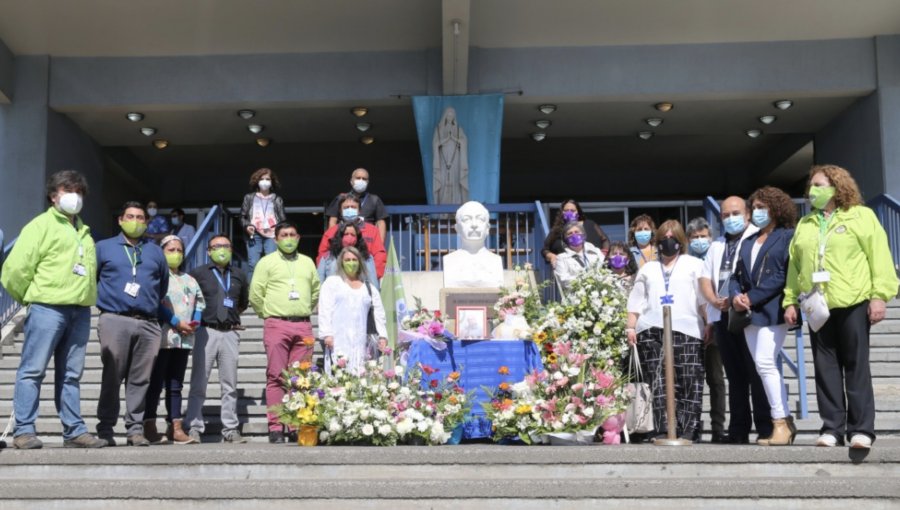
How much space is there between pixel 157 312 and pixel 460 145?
8.83 metres

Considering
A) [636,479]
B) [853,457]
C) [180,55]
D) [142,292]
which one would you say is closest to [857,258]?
[853,457]

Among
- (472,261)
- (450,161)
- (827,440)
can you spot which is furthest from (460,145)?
(827,440)

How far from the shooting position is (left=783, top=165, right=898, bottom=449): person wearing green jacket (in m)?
5.76

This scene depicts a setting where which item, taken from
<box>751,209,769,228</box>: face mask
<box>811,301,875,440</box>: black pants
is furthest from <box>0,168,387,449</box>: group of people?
<box>811,301,875,440</box>: black pants

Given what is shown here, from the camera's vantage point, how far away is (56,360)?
20.9 feet

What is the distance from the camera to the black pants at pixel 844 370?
5.71 metres

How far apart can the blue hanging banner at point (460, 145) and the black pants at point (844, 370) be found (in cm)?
955

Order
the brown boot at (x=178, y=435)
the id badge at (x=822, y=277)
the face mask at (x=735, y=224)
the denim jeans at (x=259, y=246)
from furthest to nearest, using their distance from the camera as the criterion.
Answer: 1. the denim jeans at (x=259, y=246)
2. the brown boot at (x=178, y=435)
3. the face mask at (x=735, y=224)
4. the id badge at (x=822, y=277)

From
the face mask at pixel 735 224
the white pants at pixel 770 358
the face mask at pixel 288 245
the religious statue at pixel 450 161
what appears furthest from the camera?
the religious statue at pixel 450 161

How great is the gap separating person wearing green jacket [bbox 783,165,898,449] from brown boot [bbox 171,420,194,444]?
4328mm

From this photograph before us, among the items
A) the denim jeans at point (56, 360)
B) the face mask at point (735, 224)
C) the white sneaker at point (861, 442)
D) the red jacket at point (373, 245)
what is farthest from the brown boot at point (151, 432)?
the white sneaker at point (861, 442)

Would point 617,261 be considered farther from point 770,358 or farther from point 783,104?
point 783,104

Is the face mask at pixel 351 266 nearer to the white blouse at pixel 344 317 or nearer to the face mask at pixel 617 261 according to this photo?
the white blouse at pixel 344 317

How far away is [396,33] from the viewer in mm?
15430
